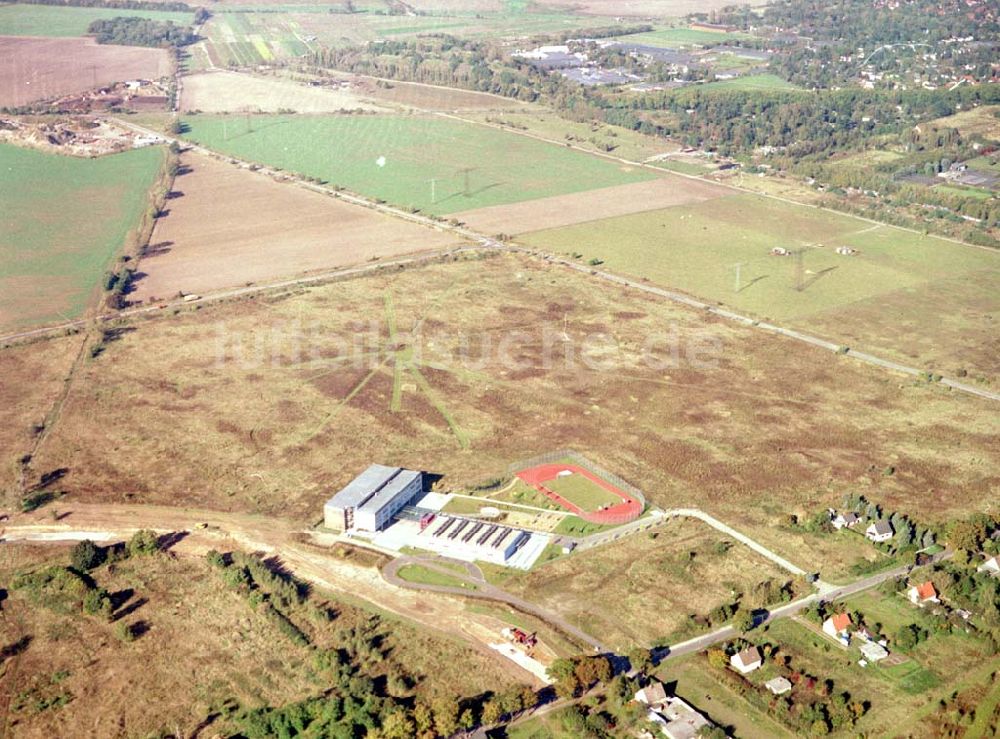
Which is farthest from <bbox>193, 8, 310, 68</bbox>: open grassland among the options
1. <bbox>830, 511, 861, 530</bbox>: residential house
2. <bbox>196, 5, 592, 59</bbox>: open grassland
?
<bbox>830, 511, 861, 530</bbox>: residential house

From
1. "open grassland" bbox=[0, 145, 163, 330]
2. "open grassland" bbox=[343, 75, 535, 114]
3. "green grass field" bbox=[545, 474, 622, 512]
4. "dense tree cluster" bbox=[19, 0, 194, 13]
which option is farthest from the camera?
"dense tree cluster" bbox=[19, 0, 194, 13]

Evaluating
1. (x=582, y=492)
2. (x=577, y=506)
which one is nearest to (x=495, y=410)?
(x=582, y=492)

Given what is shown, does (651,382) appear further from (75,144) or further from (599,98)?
(599,98)

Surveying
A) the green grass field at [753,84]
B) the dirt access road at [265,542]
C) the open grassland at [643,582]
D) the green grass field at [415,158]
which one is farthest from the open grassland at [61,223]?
the green grass field at [753,84]

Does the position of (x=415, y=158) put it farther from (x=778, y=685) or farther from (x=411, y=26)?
(x=778, y=685)

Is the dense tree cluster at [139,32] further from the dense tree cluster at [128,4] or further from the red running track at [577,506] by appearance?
the red running track at [577,506]

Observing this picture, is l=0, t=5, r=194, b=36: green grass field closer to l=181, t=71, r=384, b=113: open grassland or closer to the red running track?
l=181, t=71, r=384, b=113: open grassland

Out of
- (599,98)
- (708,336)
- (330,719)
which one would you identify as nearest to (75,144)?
(599,98)
